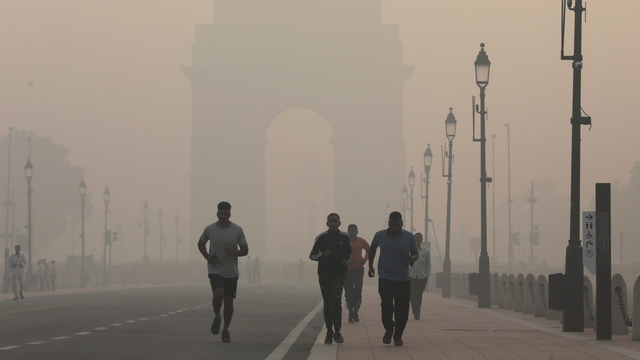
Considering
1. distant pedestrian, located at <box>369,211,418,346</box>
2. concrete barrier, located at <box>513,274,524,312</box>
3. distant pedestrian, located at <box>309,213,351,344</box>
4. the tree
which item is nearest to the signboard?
distant pedestrian, located at <box>369,211,418,346</box>

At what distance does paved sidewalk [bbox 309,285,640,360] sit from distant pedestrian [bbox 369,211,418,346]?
353 mm

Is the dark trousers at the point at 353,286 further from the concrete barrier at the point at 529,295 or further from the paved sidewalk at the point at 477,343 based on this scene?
the concrete barrier at the point at 529,295

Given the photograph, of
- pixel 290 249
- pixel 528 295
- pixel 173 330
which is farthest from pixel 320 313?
pixel 290 249

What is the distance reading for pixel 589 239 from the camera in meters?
16.2

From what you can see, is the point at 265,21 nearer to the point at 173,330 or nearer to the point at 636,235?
the point at 636,235

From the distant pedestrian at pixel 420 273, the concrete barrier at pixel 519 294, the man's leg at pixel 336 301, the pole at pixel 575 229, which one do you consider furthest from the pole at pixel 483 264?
the man's leg at pixel 336 301

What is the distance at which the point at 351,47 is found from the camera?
99312 millimetres

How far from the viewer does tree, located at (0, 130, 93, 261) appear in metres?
101

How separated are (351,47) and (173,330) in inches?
3307

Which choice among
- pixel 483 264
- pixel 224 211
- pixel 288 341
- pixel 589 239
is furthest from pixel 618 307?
pixel 483 264

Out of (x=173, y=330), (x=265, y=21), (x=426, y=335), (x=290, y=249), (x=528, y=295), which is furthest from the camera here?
(x=290, y=249)

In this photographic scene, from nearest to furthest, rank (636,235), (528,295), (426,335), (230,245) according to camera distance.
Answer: (230,245)
(426,335)
(528,295)
(636,235)

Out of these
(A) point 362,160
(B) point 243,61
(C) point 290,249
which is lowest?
(C) point 290,249

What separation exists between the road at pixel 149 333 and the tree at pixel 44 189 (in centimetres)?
7895
